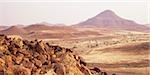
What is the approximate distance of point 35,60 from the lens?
8.98 m

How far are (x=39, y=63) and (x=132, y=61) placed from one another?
646 inches

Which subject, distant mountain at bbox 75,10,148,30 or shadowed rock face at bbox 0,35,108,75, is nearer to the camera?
shadowed rock face at bbox 0,35,108,75

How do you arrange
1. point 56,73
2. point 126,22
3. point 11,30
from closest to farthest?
point 56,73
point 11,30
point 126,22

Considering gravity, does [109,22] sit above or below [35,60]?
below

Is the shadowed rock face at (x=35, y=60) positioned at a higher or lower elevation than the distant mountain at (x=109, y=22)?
higher

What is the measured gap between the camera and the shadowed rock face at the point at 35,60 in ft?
27.3

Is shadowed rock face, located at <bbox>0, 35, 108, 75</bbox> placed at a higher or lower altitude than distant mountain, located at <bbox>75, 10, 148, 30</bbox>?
higher

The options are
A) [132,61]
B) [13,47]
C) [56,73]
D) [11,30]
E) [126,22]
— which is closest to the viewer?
[56,73]

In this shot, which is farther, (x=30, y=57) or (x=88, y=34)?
(x=88, y=34)

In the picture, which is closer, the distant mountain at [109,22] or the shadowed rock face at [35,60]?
the shadowed rock face at [35,60]

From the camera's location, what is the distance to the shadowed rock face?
8.33m

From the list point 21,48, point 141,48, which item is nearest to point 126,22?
point 141,48

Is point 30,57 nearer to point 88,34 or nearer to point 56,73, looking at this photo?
point 56,73

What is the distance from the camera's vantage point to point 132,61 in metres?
24.7
